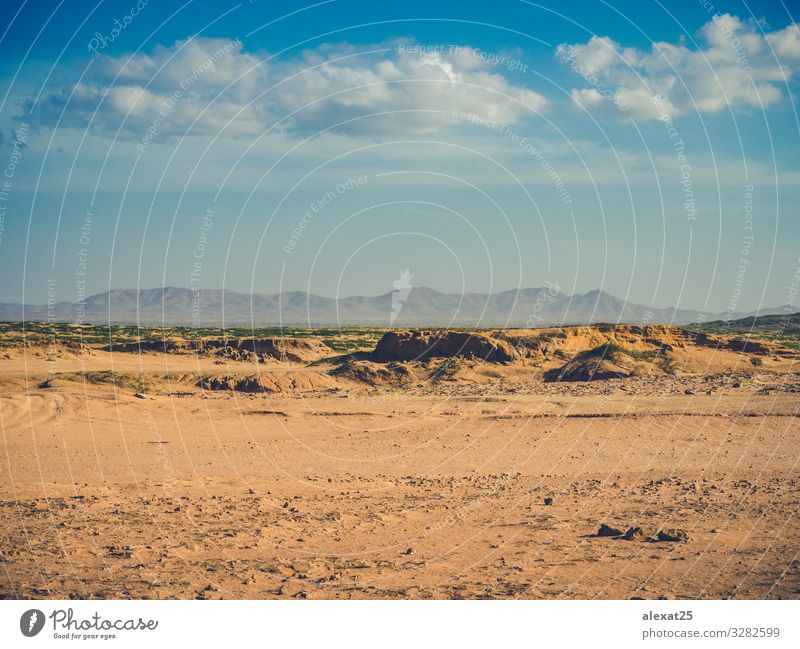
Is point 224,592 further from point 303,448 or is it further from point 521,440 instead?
point 521,440

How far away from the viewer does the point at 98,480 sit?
16594 mm

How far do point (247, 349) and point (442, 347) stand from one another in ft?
58.7

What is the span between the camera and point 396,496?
1510 centimetres

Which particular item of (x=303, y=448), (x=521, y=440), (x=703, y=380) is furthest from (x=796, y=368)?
(x=303, y=448)

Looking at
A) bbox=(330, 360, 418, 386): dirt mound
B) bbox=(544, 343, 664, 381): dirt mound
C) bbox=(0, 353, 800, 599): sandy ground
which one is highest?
bbox=(544, 343, 664, 381): dirt mound

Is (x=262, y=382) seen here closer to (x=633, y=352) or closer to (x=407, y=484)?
(x=407, y=484)

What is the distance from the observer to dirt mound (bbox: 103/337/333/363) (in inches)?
2025

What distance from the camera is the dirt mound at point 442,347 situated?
38688mm

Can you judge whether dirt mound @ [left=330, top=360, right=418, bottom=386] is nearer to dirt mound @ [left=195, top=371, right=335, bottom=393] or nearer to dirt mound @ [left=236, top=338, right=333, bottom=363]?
dirt mound @ [left=195, top=371, right=335, bottom=393]

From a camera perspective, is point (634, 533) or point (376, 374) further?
point (376, 374)

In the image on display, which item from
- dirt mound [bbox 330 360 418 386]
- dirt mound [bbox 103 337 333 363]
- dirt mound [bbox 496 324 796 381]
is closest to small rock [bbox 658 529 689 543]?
dirt mound [bbox 496 324 796 381]

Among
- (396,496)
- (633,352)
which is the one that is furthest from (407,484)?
(633,352)

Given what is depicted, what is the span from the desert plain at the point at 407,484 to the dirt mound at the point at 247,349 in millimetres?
16497

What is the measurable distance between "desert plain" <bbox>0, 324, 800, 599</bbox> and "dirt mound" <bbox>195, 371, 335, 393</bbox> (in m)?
0.13
